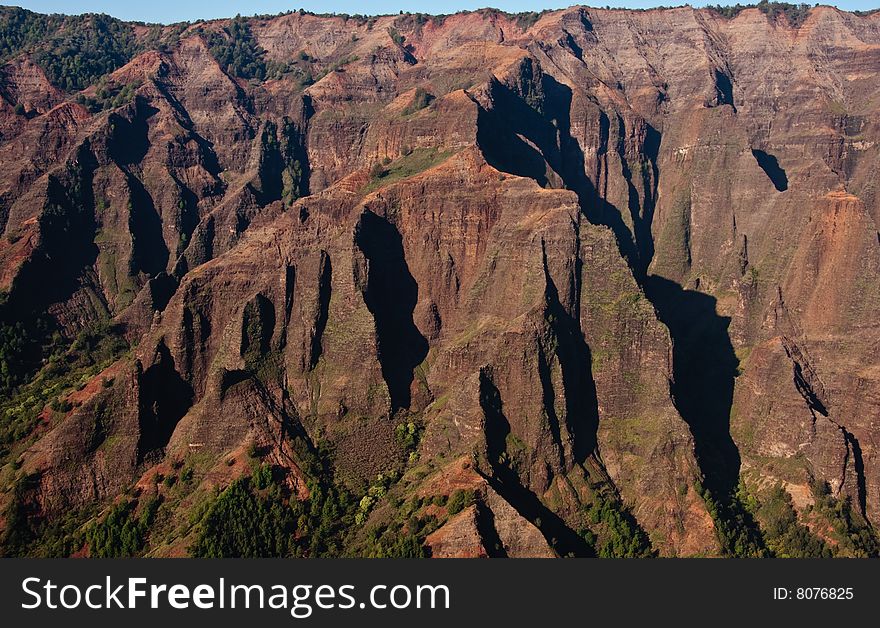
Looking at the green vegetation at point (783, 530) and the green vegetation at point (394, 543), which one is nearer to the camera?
the green vegetation at point (394, 543)

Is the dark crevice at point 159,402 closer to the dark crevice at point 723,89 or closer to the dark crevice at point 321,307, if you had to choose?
the dark crevice at point 321,307

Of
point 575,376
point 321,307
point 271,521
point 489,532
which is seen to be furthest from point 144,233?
point 489,532

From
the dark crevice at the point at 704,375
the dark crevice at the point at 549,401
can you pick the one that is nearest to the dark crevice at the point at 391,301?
the dark crevice at the point at 549,401

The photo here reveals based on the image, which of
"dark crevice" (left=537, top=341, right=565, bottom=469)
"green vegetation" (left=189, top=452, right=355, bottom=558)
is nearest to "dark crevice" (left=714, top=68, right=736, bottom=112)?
"dark crevice" (left=537, top=341, right=565, bottom=469)

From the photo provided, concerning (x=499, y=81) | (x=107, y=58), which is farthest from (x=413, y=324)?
(x=107, y=58)

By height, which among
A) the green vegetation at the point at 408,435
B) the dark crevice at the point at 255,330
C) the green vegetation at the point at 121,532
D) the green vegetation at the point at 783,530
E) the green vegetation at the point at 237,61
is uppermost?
the green vegetation at the point at 237,61

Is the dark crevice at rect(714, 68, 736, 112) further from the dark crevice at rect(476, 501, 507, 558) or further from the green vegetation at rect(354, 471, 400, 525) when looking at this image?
the dark crevice at rect(476, 501, 507, 558)
